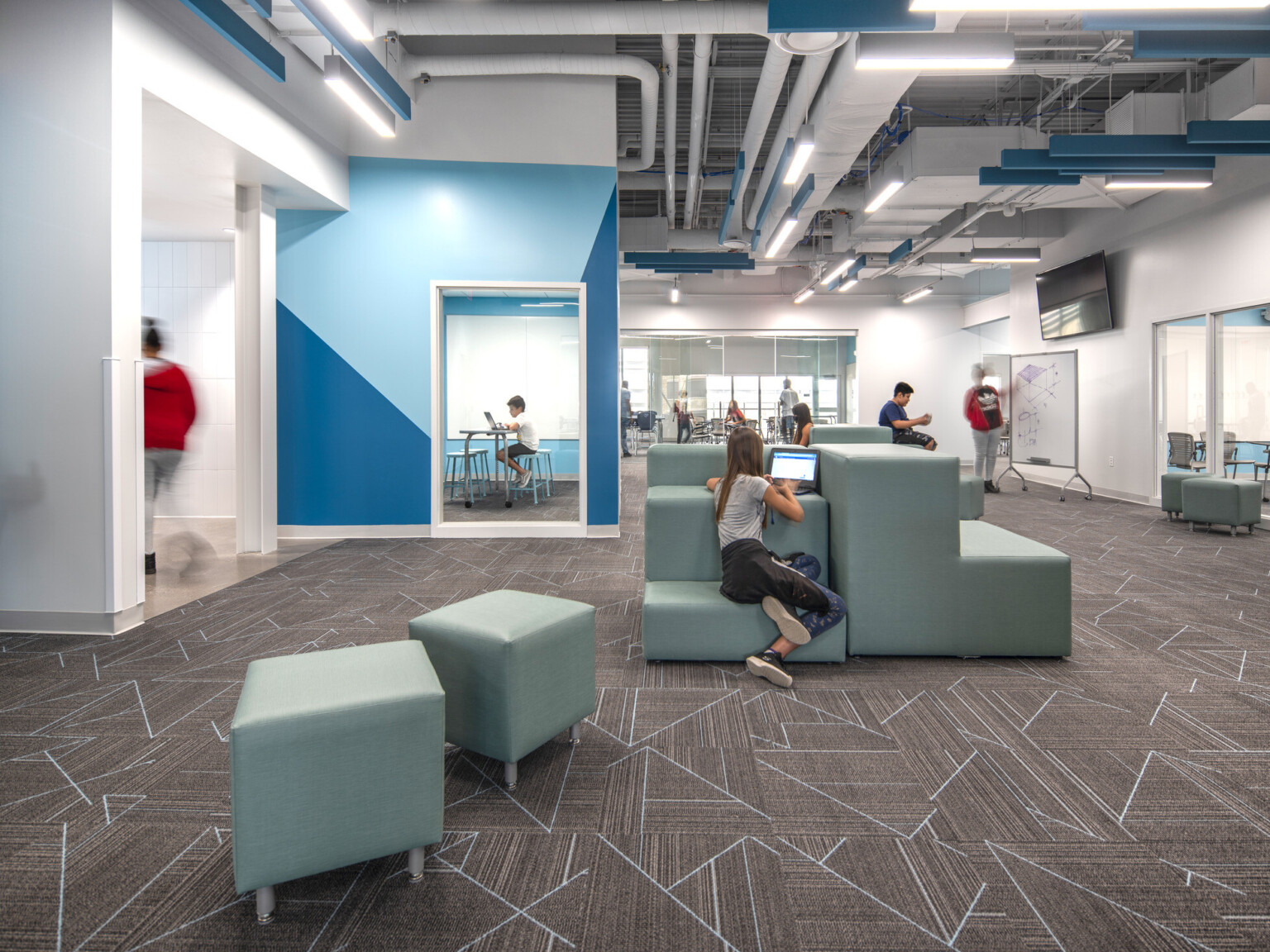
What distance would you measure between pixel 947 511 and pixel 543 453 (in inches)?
288

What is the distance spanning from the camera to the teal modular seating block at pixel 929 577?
3381mm

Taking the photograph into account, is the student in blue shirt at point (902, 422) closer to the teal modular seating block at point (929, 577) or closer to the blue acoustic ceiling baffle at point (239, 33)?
the teal modular seating block at point (929, 577)

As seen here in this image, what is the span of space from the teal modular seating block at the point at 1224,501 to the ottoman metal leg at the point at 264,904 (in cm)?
832

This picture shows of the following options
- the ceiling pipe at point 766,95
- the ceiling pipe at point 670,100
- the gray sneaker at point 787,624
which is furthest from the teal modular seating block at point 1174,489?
the ceiling pipe at point 670,100

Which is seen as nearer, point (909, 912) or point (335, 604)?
point (909, 912)

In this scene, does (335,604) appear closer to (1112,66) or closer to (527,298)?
(527,298)

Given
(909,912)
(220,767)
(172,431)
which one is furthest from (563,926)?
(172,431)

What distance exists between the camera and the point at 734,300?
15398 mm

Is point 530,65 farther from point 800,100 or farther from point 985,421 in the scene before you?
point 985,421

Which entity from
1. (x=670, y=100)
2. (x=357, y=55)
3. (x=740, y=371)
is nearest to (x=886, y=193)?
(x=670, y=100)

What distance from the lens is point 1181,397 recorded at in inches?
339

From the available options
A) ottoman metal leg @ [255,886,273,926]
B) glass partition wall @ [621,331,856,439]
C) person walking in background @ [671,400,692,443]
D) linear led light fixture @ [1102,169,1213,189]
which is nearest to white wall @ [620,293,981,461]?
glass partition wall @ [621,331,856,439]

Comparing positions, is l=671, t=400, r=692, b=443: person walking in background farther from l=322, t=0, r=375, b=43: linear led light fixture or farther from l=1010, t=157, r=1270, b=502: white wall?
l=322, t=0, r=375, b=43: linear led light fixture

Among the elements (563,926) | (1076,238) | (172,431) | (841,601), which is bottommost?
(563,926)
